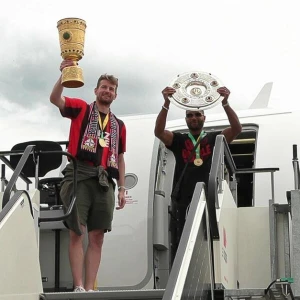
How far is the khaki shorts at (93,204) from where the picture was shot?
277 inches

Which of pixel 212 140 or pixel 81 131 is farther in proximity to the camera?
pixel 212 140

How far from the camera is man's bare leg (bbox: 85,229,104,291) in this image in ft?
22.5

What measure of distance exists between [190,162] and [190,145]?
213 mm

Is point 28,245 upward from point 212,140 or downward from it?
downward

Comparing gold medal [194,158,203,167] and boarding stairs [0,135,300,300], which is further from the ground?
gold medal [194,158,203,167]

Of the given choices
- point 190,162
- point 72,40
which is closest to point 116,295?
point 190,162

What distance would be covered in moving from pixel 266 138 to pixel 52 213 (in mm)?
2792

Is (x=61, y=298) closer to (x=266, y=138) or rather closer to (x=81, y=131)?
(x=81, y=131)

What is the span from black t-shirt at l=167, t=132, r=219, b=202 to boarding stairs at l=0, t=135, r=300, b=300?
27 cm

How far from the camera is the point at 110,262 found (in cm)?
898

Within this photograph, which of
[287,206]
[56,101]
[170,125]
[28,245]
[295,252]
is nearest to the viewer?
[28,245]

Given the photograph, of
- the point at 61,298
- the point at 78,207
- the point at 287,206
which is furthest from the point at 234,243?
the point at 61,298

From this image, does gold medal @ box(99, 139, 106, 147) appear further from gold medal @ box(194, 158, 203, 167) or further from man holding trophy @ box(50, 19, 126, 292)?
gold medal @ box(194, 158, 203, 167)

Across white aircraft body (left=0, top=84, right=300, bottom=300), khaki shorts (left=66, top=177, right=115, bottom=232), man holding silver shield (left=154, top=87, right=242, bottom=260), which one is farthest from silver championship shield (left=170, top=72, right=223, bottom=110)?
khaki shorts (left=66, top=177, right=115, bottom=232)
